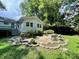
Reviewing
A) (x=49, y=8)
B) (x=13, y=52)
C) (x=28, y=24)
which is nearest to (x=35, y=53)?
(x=13, y=52)

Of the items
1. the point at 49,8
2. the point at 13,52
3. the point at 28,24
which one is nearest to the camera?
the point at 13,52

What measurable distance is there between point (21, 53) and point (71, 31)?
22680 millimetres

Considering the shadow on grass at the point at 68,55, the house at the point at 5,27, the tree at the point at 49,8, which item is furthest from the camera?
the tree at the point at 49,8

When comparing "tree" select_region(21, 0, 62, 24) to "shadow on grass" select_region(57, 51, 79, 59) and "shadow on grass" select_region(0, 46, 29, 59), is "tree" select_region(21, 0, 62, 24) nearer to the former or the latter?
"shadow on grass" select_region(0, 46, 29, 59)

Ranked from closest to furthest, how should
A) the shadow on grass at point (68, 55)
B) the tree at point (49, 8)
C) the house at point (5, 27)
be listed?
the shadow on grass at point (68, 55)
the house at point (5, 27)
the tree at point (49, 8)

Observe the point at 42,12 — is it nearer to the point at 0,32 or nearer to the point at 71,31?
the point at 71,31

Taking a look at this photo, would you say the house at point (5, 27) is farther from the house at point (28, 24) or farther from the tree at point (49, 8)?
the tree at point (49, 8)

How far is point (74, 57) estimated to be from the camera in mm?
16562

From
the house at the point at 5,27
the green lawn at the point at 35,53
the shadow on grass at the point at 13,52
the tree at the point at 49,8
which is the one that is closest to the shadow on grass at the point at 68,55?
the green lawn at the point at 35,53

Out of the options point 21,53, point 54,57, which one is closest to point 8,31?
point 21,53

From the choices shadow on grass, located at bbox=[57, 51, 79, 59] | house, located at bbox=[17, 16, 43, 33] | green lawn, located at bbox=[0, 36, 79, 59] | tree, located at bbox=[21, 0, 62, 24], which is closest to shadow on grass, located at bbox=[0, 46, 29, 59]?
green lawn, located at bbox=[0, 36, 79, 59]

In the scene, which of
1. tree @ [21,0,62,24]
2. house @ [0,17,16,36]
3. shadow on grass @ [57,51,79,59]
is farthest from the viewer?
tree @ [21,0,62,24]

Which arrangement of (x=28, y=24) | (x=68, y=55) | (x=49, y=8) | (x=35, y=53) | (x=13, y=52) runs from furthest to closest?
(x=49, y=8) < (x=28, y=24) < (x=13, y=52) < (x=35, y=53) < (x=68, y=55)

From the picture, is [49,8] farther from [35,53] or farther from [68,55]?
[68,55]
